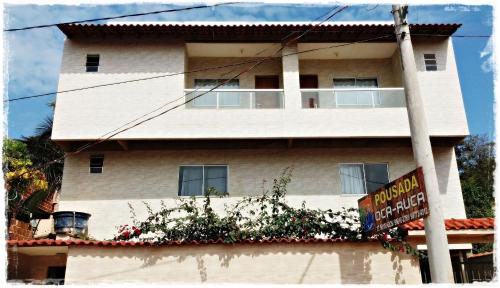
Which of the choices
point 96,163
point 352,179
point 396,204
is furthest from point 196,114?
point 396,204

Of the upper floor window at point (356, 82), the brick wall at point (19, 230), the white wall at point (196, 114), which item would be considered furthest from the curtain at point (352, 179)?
the brick wall at point (19, 230)

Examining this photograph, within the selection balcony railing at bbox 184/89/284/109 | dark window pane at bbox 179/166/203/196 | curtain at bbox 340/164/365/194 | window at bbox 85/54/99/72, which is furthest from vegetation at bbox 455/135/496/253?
window at bbox 85/54/99/72

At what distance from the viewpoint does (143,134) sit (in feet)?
43.5

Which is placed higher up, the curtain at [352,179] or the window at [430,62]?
the window at [430,62]

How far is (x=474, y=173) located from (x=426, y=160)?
1098 inches

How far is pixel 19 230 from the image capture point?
14.4m

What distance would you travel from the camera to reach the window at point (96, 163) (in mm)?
13999

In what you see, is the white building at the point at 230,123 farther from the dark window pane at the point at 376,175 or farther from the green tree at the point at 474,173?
the green tree at the point at 474,173

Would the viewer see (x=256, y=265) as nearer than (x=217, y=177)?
Yes

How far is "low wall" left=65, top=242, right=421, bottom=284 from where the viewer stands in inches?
357

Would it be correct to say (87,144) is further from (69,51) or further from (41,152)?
(41,152)

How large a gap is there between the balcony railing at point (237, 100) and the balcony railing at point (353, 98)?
37.4 inches

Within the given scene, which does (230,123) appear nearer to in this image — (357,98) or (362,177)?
(357,98)

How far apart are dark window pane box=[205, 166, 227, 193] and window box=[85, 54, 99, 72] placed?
16.1 feet
